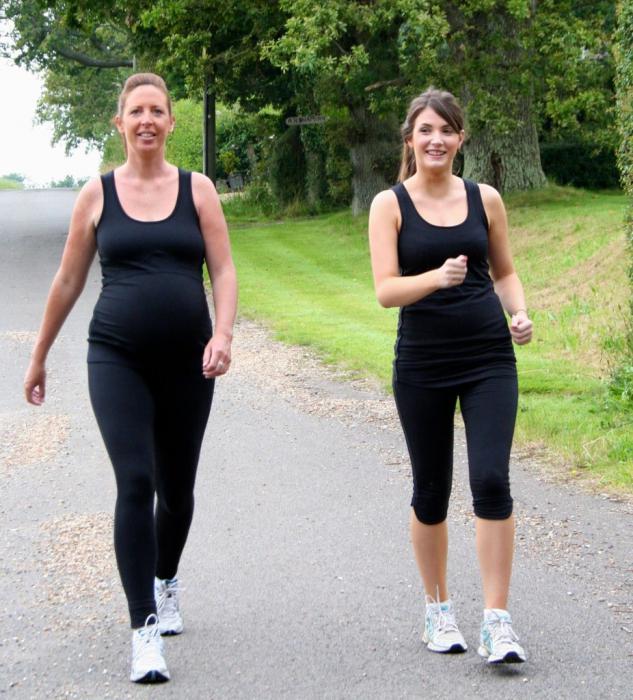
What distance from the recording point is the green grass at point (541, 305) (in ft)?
28.9

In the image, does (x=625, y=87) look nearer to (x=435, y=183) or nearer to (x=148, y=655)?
(x=435, y=183)

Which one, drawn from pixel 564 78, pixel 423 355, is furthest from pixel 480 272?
pixel 564 78

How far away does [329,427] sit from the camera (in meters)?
9.47

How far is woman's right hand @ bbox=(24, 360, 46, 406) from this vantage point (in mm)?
5023

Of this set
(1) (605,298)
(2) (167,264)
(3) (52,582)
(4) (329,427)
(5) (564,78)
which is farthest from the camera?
(5) (564,78)

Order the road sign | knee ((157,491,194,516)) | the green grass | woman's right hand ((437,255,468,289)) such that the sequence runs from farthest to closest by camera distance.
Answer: the road sign < the green grass < knee ((157,491,194,516)) < woman's right hand ((437,255,468,289))

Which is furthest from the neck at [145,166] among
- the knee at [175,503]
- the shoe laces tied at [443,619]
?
the shoe laces tied at [443,619]

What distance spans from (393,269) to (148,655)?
5.22 feet

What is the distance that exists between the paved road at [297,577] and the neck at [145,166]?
69.0 inches

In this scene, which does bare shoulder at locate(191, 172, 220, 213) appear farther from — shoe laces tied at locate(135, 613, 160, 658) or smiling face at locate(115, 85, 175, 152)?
shoe laces tied at locate(135, 613, 160, 658)

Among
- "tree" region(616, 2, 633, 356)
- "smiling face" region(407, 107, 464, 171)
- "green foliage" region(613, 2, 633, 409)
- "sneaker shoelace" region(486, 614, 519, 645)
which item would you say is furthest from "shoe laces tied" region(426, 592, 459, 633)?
"tree" region(616, 2, 633, 356)

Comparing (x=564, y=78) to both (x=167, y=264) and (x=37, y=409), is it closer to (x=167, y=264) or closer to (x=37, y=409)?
(x=37, y=409)

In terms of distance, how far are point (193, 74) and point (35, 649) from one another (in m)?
23.3

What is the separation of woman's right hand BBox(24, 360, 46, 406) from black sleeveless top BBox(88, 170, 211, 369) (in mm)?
377
